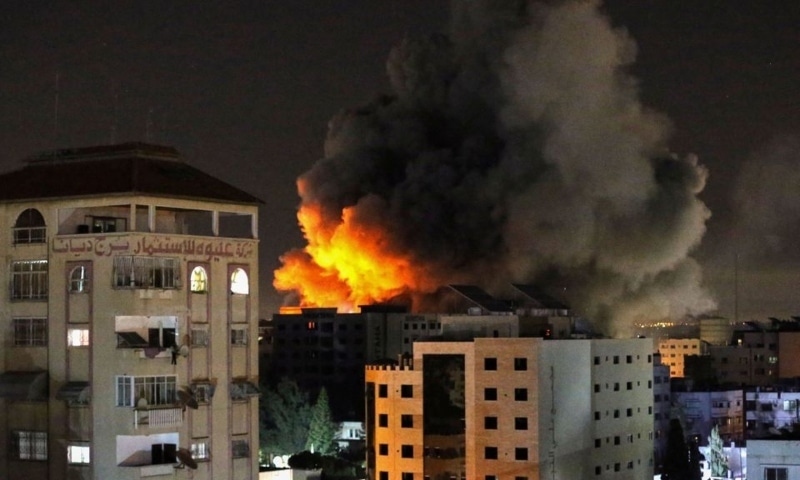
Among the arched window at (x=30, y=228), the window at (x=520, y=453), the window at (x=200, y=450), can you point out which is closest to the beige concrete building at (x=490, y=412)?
the window at (x=520, y=453)

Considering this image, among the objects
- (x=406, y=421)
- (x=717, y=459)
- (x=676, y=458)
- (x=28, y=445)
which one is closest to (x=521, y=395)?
(x=406, y=421)

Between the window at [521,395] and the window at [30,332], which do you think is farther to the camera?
the window at [521,395]

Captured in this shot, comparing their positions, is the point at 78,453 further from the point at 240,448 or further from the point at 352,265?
the point at 352,265

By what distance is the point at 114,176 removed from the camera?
3191cm

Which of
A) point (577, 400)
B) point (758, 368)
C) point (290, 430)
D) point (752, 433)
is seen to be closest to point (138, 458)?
point (577, 400)

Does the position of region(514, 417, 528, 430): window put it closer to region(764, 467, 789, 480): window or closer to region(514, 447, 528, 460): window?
region(514, 447, 528, 460): window

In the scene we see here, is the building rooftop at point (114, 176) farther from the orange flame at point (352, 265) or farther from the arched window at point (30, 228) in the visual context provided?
the orange flame at point (352, 265)

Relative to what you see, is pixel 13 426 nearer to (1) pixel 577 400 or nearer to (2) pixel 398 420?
(2) pixel 398 420

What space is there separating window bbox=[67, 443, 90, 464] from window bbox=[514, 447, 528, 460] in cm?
2461

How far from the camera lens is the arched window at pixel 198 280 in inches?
1255

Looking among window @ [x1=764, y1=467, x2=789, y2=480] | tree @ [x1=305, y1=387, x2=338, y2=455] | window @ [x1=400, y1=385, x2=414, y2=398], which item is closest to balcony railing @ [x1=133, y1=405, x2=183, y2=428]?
window @ [x1=764, y1=467, x2=789, y2=480]

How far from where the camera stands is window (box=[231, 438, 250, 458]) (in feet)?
108

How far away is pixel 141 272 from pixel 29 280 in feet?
9.46

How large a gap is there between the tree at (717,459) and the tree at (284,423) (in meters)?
18.7
